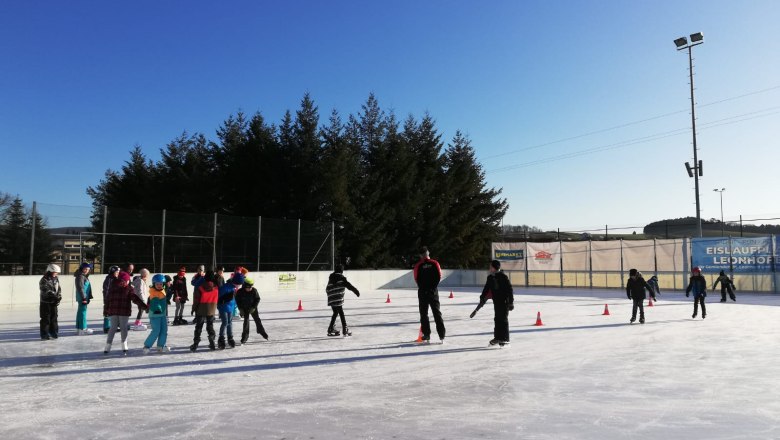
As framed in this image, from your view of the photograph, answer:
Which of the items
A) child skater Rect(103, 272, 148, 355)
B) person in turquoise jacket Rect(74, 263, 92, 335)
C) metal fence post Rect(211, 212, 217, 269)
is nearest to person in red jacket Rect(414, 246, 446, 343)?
child skater Rect(103, 272, 148, 355)

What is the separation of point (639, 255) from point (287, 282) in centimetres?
2005

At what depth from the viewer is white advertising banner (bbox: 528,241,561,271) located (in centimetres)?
3447

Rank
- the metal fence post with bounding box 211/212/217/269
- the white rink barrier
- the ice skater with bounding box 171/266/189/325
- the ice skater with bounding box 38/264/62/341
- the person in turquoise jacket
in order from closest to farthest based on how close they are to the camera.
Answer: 1. the ice skater with bounding box 38/264/62/341
2. the person in turquoise jacket
3. the ice skater with bounding box 171/266/189/325
4. the white rink barrier
5. the metal fence post with bounding box 211/212/217/269

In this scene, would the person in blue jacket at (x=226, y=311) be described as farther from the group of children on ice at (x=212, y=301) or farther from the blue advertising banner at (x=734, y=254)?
the blue advertising banner at (x=734, y=254)

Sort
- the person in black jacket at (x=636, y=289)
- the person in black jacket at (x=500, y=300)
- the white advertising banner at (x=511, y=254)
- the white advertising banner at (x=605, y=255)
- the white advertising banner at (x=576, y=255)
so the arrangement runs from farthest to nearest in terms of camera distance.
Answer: the white advertising banner at (x=511, y=254), the white advertising banner at (x=576, y=255), the white advertising banner at (x=605, y=255), the person in black jacket at (x=636, y=289), the person in black jacket at (x=500, y=300)

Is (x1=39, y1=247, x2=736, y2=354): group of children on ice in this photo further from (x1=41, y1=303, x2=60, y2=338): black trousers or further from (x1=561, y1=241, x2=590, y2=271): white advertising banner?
(x1=561, y1=241, x2=590, y2=271): white advertising banner

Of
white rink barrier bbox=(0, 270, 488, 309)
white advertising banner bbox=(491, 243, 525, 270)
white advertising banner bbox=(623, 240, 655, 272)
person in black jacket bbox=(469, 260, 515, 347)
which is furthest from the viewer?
white advertising banner bbox=(491, 243, 525, 270)

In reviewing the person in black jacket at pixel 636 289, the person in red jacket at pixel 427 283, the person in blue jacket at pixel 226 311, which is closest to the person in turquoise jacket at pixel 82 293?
the person in blue jacket at pixel 226 311

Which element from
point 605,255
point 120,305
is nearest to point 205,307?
point 120,305

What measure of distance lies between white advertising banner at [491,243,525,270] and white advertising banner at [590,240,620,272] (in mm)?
4840

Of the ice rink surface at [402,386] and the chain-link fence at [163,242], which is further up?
the chain-link fence at [163,242]

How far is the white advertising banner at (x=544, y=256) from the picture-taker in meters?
34.5

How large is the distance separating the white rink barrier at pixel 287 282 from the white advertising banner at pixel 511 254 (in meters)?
2.00

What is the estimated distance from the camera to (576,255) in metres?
33.6
